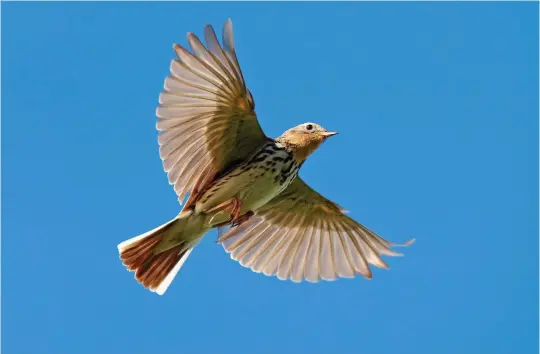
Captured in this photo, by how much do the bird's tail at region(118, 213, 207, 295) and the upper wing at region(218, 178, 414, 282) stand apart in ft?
2.84

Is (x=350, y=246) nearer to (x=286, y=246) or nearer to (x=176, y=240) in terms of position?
(x=286, y=246)

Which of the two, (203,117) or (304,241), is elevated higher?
(203,117)

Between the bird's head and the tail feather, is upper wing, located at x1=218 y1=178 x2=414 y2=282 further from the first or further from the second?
the bird's head

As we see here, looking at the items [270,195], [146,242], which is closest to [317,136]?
[270,195]

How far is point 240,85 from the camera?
29.7 ft

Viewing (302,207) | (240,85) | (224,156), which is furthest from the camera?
(302,207)

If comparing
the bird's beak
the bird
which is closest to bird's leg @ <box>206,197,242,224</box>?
the bird

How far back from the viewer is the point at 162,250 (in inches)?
386

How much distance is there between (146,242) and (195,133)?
1.24 m

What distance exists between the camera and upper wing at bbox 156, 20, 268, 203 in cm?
891

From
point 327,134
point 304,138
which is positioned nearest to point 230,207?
point 304,138

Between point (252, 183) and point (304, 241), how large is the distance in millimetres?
2007

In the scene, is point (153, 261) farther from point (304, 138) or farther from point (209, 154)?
point (304, 138)

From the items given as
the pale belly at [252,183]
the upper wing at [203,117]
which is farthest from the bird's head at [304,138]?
the upper wing at [203,117]
